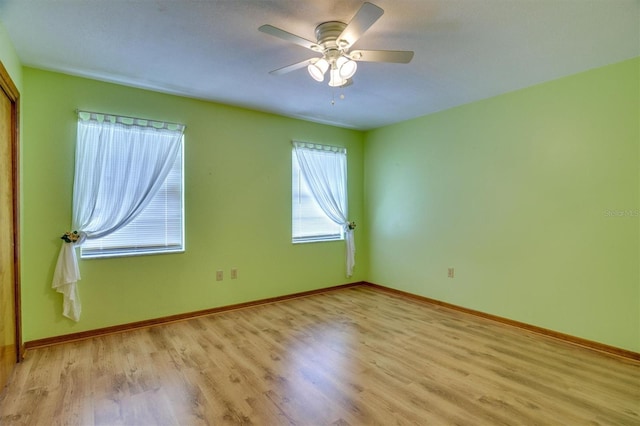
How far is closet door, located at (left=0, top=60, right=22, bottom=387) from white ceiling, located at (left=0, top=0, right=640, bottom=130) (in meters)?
0.48

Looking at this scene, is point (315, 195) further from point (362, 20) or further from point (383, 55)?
point (362, 20)

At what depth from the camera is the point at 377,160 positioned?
507cm

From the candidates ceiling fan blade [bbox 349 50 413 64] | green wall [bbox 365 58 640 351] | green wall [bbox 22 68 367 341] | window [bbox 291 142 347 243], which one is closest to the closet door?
green wall [bbox 22 68 367 341]

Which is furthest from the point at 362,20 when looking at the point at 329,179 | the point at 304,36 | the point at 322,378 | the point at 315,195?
the point at 329,179

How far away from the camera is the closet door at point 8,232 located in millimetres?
2270

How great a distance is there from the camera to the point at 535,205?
10.7ft

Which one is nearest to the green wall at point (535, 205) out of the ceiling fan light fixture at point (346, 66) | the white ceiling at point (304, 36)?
the white ceiling at point (304, 36)

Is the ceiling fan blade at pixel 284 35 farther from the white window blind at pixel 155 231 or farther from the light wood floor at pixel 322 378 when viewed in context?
the light wood floor at pixel 322 378

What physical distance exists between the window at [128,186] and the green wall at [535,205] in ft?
10.0

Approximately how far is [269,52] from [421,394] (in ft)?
9.06

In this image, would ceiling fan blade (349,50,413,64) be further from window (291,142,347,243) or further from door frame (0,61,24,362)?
door frame (0,61,24,362)

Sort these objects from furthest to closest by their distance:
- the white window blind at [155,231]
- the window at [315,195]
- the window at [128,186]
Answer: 1. the window at [315,195]
2. the white window blind at [155,231]
3. the window at [128,186]

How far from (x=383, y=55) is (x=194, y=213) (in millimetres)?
2658

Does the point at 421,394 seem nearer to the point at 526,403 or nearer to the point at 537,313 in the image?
the point at 526,403
